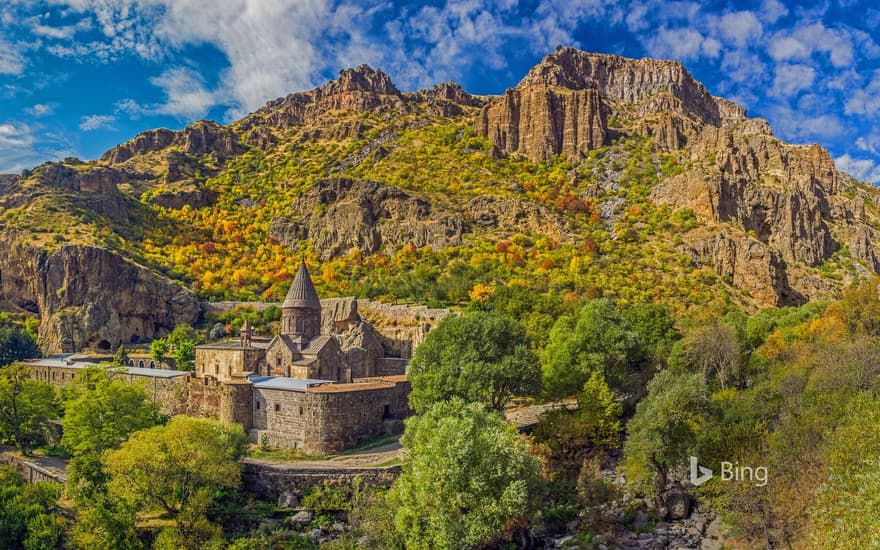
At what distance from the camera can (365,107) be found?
125438mm

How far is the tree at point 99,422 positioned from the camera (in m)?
28.4

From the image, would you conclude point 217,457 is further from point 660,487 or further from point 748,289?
point 748,289

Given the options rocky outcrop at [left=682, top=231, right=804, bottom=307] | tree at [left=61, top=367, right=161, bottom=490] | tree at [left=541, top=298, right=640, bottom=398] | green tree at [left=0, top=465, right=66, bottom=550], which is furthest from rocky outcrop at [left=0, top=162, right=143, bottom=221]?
rocky outcrop at [left=682, top=231, right=804, bottom=307]

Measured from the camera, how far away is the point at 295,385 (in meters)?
33.5

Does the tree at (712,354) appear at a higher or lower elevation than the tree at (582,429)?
higher

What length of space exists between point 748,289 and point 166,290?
197 feet

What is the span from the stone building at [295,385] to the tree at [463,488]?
8299 millimetres

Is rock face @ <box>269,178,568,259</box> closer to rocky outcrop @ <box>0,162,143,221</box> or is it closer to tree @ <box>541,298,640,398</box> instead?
rocky outcrop @ <box>0,162,143,221</box>

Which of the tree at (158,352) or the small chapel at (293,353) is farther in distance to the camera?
the tree at (158,352)

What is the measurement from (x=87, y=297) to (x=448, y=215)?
4133 cm

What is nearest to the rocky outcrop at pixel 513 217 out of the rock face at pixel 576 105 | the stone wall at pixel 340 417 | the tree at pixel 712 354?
the rock face at pixel 576 105

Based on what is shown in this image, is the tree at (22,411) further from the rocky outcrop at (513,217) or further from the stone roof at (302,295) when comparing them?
the rocky outcrop at (513,217)

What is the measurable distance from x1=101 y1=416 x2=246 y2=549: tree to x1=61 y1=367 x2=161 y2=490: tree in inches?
86.0

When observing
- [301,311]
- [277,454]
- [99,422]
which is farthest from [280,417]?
[301,311]
